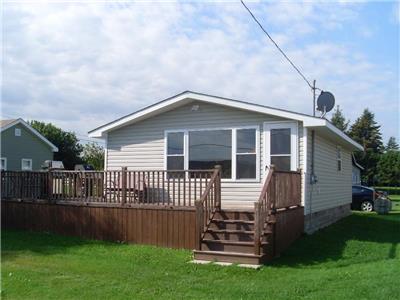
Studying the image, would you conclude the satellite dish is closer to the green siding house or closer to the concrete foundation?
the concrete foundation

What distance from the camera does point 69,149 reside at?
44781 millimetres

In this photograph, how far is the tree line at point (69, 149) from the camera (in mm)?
43688

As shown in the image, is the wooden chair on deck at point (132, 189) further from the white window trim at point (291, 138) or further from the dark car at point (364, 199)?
the dark car at point (364, 199)

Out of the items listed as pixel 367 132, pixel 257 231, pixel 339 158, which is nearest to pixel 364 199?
pixel 339 158

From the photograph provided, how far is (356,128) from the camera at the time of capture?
224 ft

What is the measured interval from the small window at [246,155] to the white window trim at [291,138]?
12.7 inches

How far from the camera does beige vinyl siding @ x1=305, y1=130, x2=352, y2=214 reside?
42.3ft

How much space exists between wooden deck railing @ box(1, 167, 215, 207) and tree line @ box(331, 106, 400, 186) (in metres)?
41.7

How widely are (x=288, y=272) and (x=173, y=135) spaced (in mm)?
6155

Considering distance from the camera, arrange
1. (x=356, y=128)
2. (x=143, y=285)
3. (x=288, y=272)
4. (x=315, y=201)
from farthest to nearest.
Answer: (x=356, y=128), (x=315, y=201), (x=288, y=272), (x=143, y=285)

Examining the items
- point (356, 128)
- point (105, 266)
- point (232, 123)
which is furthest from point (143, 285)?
point (356, 128)

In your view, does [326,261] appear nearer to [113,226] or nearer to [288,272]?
[288,272]

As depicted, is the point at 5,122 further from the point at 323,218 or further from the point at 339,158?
the point at 323,218

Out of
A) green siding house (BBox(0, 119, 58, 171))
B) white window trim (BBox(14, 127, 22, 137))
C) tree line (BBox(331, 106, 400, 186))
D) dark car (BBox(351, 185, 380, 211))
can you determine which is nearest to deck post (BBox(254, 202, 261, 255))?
dark car (BBox(351, 185, 380, 211))
